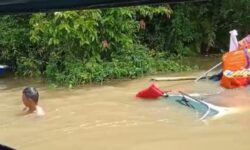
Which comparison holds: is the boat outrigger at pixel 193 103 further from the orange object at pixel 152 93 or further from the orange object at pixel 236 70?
the orange object at pixel 236 70

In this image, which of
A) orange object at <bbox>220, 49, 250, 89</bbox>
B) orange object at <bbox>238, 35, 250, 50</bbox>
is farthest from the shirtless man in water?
orange object at <bbox>238, 35, 250, 50</bbox>

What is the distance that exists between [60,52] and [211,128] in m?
4.67

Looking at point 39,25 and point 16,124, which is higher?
point 39,25

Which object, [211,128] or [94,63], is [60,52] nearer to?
[94,63]

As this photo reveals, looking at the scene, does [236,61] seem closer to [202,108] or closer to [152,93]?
[152,93]

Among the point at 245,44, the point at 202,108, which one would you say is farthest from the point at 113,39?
the point at 202,108

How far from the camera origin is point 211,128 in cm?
651

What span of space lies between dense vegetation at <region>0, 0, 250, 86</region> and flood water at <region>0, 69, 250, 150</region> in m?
1.16

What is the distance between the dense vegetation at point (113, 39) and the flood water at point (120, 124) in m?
1.16

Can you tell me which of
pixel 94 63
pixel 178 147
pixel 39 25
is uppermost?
pixel 39 25

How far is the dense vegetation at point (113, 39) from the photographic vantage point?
996 cm

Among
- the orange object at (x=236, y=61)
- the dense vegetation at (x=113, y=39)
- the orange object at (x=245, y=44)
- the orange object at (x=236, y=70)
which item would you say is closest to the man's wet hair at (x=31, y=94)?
the dense vegetation at (x=113, y=39)

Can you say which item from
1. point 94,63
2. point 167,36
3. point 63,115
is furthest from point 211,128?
point 167,36

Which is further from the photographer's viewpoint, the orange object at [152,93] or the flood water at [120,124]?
the orange object at [152,93]
